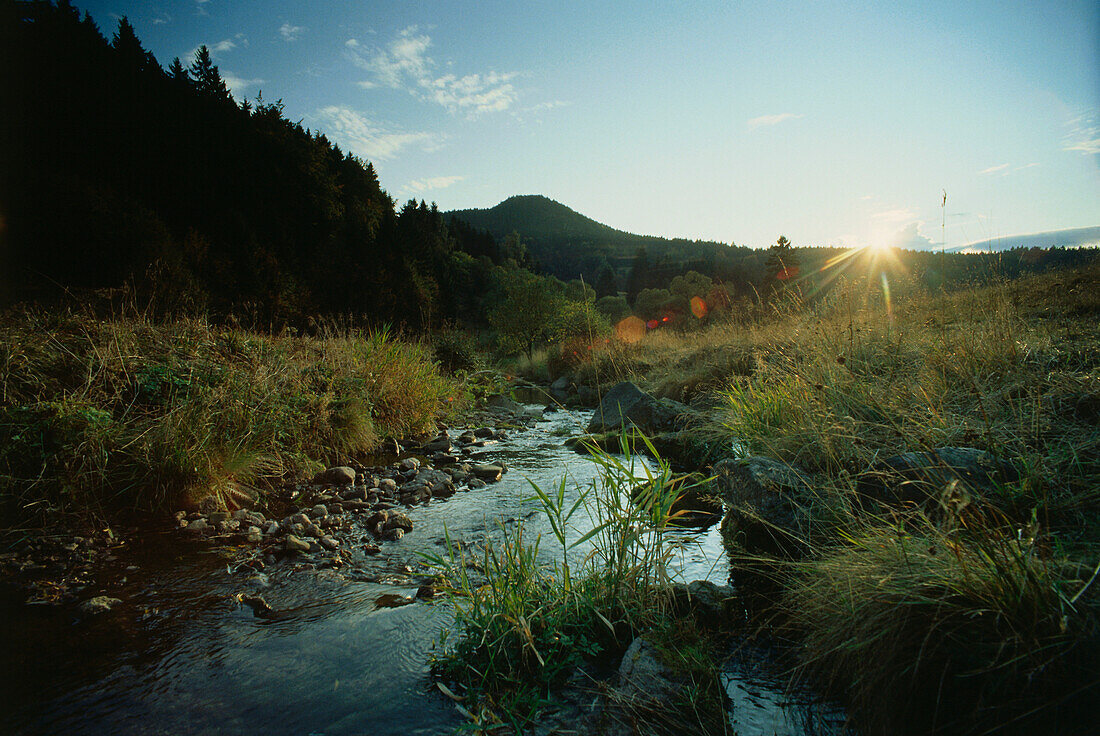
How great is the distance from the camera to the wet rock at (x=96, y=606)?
2385mm

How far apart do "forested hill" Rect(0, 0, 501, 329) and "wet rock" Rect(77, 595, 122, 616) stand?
8.40 metres

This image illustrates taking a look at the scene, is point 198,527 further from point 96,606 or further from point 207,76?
point 207,76

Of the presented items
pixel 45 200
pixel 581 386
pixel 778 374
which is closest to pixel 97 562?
pixel 778 374

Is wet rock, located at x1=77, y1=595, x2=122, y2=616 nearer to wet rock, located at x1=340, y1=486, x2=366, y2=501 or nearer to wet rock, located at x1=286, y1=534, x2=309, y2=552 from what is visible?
wet rock, located at x1=286, y1=534, x2=309, y2=552

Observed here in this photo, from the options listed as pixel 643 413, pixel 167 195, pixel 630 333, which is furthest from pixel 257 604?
pixel 167 195

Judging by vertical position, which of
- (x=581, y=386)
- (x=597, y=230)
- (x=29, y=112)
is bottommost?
(x=581, y=386)

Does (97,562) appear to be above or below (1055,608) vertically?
below

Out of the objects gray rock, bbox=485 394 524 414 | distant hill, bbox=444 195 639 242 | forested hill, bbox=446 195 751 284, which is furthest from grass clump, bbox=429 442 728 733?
distant hill, bbox=444 195 639 242

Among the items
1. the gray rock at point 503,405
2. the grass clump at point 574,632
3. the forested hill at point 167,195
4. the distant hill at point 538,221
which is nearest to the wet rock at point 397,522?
the grass clump at point 574,632

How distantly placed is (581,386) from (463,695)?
11433 mm

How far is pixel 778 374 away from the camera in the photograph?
15.8ft

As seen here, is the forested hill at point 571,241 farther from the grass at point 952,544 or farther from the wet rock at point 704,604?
the wet rock at point 704,604

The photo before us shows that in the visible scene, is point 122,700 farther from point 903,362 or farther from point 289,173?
point 289,173

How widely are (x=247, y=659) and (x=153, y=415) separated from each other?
273cm
